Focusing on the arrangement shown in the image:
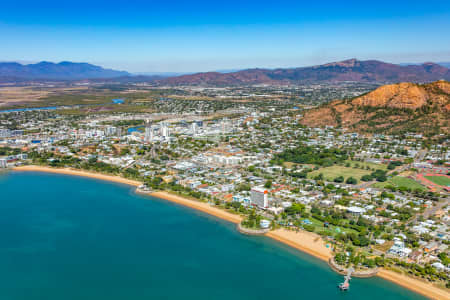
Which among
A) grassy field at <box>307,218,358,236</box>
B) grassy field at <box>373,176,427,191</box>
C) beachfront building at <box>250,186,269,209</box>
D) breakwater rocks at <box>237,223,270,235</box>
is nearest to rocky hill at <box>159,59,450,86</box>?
grassy field at <box>373,176,427,191</box>

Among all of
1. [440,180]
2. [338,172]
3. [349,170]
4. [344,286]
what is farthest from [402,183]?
[344,286]

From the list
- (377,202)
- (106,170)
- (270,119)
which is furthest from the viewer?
(270,119)

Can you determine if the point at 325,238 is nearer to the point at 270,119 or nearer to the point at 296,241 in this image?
the point at 296,241

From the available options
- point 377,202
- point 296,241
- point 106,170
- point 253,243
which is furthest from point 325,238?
point 106,170

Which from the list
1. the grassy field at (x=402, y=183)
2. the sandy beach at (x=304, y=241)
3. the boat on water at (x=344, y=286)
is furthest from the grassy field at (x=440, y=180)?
the boat on water at (x=344, y=286)

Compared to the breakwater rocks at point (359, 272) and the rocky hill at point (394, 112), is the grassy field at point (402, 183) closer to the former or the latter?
the breakwater rocks at point (359, 272)

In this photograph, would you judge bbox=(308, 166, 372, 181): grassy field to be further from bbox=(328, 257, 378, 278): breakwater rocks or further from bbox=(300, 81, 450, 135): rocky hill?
bbox=(300, 81, 450, 135): rocky hill

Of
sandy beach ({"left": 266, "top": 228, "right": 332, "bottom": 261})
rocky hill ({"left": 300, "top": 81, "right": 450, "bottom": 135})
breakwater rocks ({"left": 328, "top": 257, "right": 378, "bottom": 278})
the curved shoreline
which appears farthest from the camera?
rocky hill ({"left": 300, "top": 81, "right": 450, "bottom": 135})

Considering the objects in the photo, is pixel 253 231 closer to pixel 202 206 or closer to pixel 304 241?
pixel 304 241
